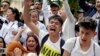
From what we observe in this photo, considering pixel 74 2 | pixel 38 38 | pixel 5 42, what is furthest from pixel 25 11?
pixel 74 2

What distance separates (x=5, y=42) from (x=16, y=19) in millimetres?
909

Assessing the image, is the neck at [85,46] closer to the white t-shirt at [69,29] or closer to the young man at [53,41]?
the young man at [53,41]

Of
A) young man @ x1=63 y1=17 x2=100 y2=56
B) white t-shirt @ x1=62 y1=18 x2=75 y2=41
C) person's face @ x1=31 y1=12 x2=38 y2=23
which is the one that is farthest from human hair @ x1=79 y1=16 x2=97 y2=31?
person's face @ x1=31 y1=12 x2=38 y2=23

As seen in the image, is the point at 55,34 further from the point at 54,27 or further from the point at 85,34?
the point at 85,34

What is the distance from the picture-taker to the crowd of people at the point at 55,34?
4051 millimetres

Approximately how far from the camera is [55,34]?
4777mm

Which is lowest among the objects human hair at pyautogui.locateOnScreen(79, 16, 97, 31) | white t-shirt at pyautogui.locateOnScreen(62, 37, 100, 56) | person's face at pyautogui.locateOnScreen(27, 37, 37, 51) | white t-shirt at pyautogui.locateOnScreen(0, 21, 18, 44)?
white t-shirt at pyautogui.locateOnScreen(0, 21, 18, 44)

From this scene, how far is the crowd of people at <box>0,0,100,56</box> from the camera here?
4.05 metres

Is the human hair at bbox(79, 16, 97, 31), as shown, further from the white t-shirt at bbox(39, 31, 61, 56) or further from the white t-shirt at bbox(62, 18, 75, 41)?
the white t-shirt at bbox(62, 18, 75, 41)

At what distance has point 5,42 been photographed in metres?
6.62

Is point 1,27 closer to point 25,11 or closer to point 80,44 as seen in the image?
point 25,11

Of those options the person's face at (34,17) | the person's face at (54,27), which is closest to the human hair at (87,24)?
the person's face at (54,27)

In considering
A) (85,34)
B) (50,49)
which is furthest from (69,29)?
(85,34)

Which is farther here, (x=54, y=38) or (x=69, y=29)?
(x=69, y=29)
